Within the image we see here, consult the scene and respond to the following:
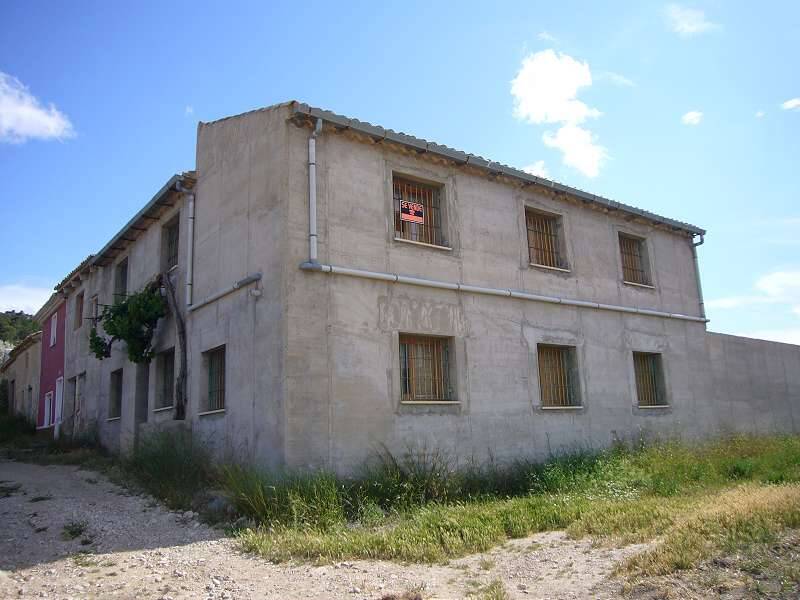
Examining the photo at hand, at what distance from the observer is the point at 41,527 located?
324 inches

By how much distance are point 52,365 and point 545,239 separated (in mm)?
16610

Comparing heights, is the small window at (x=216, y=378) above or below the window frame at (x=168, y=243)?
below

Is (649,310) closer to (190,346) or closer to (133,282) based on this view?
(190,346)

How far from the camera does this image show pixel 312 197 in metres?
10.0

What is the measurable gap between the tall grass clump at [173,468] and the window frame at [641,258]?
31.7ft

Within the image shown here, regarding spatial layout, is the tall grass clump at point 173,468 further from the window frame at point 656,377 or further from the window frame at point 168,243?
the window frame at point 656,377

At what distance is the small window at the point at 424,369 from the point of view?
10.6 meters

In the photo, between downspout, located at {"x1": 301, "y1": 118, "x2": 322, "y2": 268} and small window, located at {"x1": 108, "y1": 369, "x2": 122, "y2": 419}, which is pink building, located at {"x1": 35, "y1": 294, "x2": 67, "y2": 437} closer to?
small window, located at {"x1": 108, "y1": 369, "x2": 122, "y2": 419}

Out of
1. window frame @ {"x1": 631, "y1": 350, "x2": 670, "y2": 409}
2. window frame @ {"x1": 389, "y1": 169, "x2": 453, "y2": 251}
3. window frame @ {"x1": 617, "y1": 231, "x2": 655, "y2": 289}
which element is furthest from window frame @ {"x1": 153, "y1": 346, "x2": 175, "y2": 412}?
window frame @ {"x1": 617, "y1": 231, "x2": 655, "y2": 289}

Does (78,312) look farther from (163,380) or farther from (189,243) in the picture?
(189,243)

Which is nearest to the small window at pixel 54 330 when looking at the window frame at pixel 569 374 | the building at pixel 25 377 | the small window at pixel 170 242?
the building at pixel 25 377

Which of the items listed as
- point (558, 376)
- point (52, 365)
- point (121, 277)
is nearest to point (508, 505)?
point (558, 376)

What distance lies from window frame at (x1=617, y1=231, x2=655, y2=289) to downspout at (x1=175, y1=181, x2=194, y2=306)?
8981 millimetres

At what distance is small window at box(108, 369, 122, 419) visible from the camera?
16.0 meters
